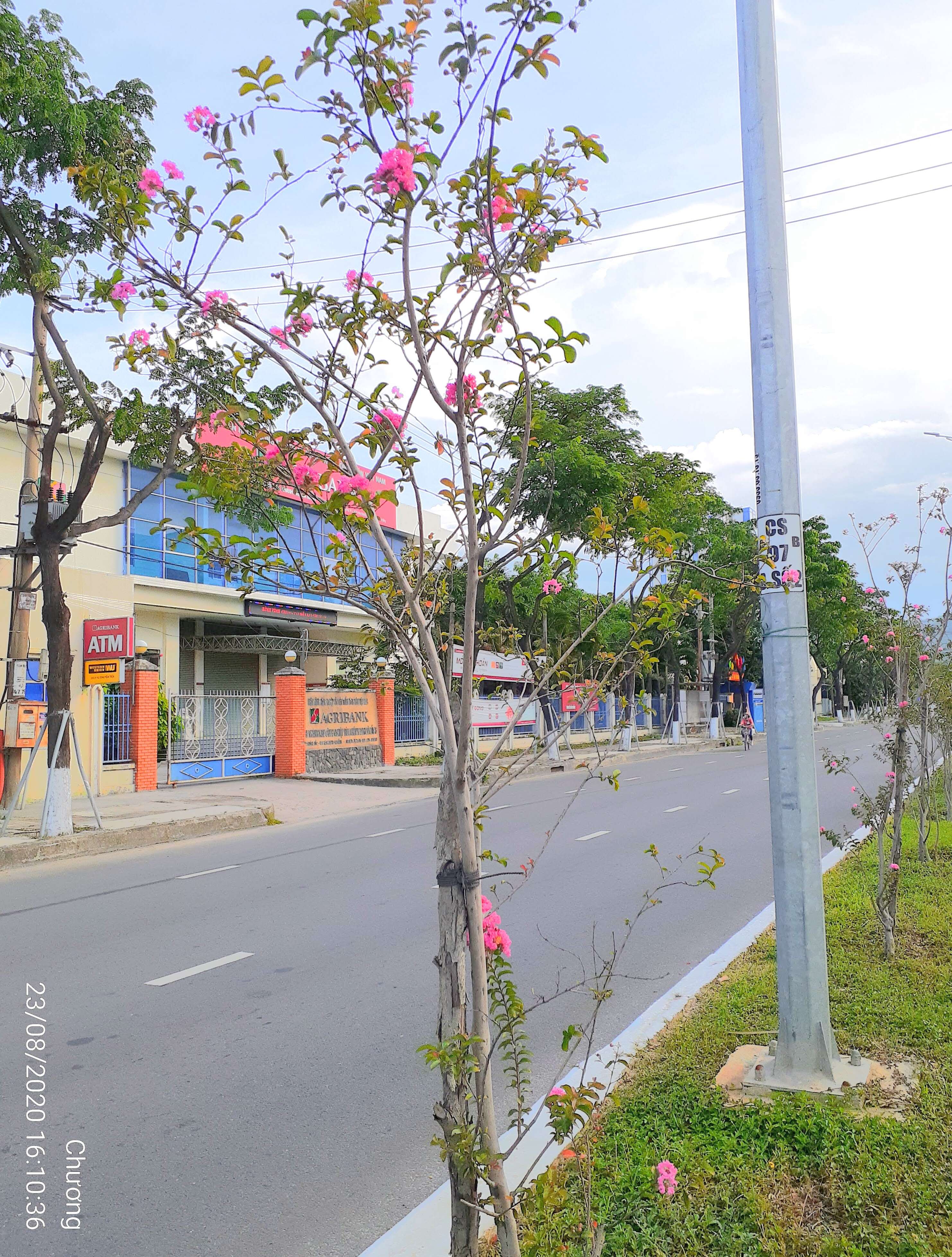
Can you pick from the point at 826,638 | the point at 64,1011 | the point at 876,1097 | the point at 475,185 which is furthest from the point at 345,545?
the point at 826,638

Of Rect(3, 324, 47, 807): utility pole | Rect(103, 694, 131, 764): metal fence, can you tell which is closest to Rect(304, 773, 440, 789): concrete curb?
Rect(103, 694, 131, 764): metal fence

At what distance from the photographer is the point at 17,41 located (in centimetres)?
1109

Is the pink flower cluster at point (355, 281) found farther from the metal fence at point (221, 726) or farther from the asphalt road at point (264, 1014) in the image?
the metal fence at point (221, 726)

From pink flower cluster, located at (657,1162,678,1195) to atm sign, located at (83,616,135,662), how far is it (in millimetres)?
14955

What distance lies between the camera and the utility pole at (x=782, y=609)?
403 centimetres

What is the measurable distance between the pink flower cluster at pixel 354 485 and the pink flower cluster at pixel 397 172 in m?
0.78

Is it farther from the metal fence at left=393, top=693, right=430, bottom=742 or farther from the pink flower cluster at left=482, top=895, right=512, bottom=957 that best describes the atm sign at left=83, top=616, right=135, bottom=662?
the pink flower cluster at left=482, top=895, right=512, bottom=957

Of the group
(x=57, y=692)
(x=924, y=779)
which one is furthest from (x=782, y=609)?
(x=57, y=692)

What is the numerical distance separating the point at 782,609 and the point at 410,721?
24681 millimetres

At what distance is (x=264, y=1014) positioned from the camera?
5.63 meters

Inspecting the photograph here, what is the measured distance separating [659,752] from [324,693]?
1450 centimetres

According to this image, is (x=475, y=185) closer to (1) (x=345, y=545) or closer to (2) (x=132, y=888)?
(1) (x=345, y=545)

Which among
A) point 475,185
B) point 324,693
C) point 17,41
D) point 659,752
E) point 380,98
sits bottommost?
point 659,752

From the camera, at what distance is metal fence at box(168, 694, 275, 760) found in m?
21.0
